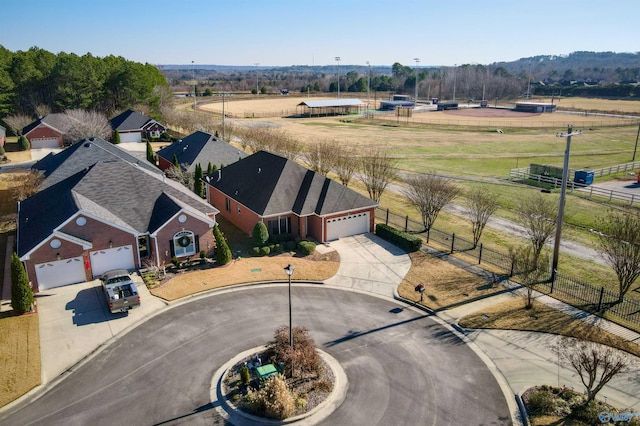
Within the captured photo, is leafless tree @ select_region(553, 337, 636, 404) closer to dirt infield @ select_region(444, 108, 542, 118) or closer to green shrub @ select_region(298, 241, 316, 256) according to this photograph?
green shrub @ select_region(298, 241, 316, 256)

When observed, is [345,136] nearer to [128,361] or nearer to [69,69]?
[69,69]

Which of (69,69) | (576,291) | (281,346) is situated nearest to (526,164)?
(576,291)

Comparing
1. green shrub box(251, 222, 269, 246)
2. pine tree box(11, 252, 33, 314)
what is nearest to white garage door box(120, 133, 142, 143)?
green shrub box(251, 222, 269, 246)

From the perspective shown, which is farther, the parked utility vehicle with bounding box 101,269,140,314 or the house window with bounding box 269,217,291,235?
the house window with bounding box 269,217,291,235

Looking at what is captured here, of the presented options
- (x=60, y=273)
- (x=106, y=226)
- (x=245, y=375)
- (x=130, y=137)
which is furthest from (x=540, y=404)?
(x=130, y=137)

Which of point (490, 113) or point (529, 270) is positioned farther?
point (490, 113)

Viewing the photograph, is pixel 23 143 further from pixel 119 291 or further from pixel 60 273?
pixel 119 291

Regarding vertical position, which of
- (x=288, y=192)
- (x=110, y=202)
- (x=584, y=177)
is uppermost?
(x=110, y=202)
